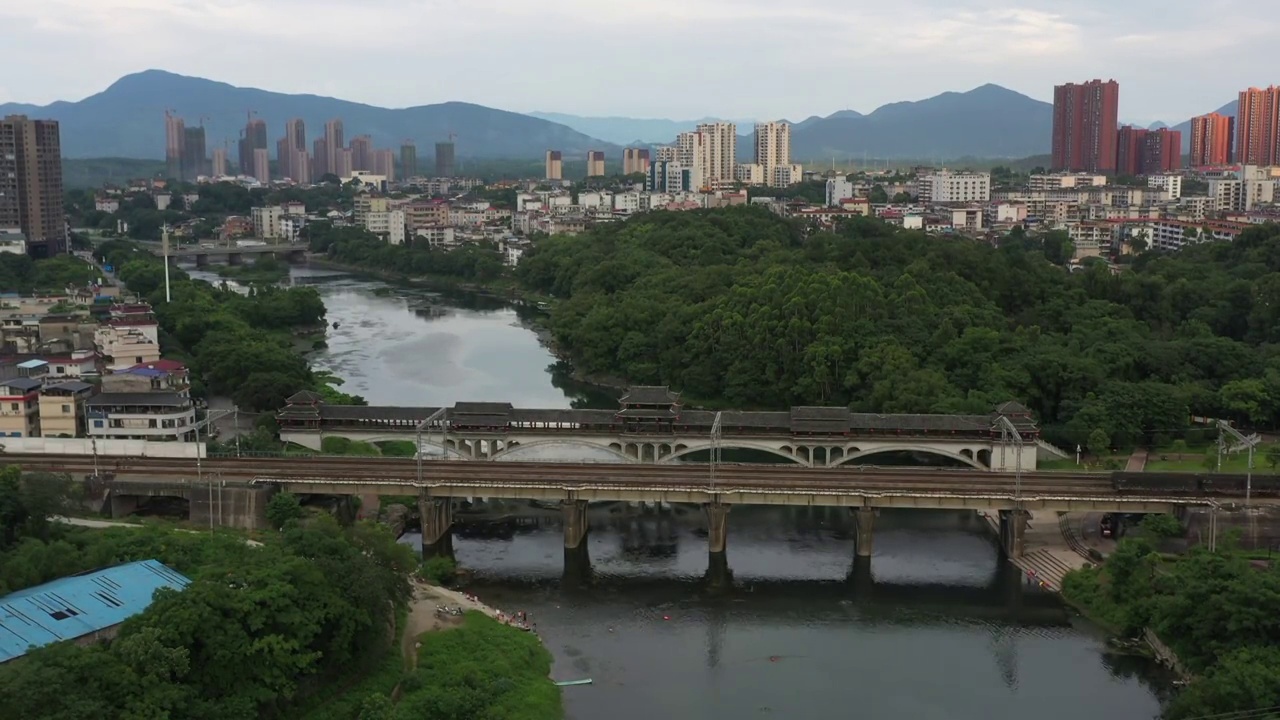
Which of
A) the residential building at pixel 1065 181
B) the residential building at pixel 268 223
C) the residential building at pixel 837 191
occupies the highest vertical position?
the residential building at pixel 1065 181

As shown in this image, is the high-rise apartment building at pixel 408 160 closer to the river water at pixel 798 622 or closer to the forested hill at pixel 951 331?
the forested hill at pixel 951 331

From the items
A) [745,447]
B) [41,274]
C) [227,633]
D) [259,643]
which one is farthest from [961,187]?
[227,633]

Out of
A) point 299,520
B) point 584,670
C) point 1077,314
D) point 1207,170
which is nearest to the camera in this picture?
point 584,670

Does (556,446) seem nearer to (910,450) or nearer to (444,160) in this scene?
(910,450)

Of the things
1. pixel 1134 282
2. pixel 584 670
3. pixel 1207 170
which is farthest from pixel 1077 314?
pixel 1207 170

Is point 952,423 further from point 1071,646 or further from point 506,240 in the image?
point 506,240

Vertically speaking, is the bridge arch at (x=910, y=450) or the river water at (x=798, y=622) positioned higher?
the bridge arch at (x=910, y=450)

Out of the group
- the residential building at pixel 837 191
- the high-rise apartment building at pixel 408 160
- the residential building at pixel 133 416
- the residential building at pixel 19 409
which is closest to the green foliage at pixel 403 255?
the residential building at pixel 837 191
